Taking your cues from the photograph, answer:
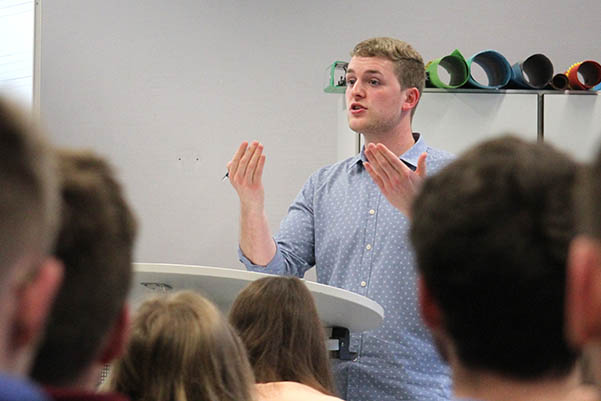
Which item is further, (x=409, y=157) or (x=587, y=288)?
(x=409, y=157)

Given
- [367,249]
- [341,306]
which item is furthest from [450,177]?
[367,249]

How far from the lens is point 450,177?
635 millimetres

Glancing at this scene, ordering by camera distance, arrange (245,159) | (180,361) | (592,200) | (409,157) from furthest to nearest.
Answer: (409,157) → (245,159) → (180,361) → (592,200)

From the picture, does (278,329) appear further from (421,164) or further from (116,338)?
(116,338)

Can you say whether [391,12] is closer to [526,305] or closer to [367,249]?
[367,249]

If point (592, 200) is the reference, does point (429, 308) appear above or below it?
below

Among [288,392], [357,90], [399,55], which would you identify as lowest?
[288,392]

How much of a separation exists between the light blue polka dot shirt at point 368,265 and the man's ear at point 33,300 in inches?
68.1

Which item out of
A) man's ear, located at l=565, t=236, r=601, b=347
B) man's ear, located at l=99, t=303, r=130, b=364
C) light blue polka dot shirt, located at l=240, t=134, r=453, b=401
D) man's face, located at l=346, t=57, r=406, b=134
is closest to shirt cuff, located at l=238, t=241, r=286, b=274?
light blue polka dot shirt, located at l=240, t=134, r=453, b=401

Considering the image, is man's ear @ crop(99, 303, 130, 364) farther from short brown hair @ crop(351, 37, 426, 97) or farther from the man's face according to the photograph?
short brown hair @ crop(351, 37, 426, 97)

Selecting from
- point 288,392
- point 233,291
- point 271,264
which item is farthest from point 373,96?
point 288,392

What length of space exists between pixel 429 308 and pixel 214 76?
3573 mm

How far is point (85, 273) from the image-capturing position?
584mm

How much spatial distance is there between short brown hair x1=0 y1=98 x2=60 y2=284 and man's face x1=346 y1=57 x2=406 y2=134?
216cm
